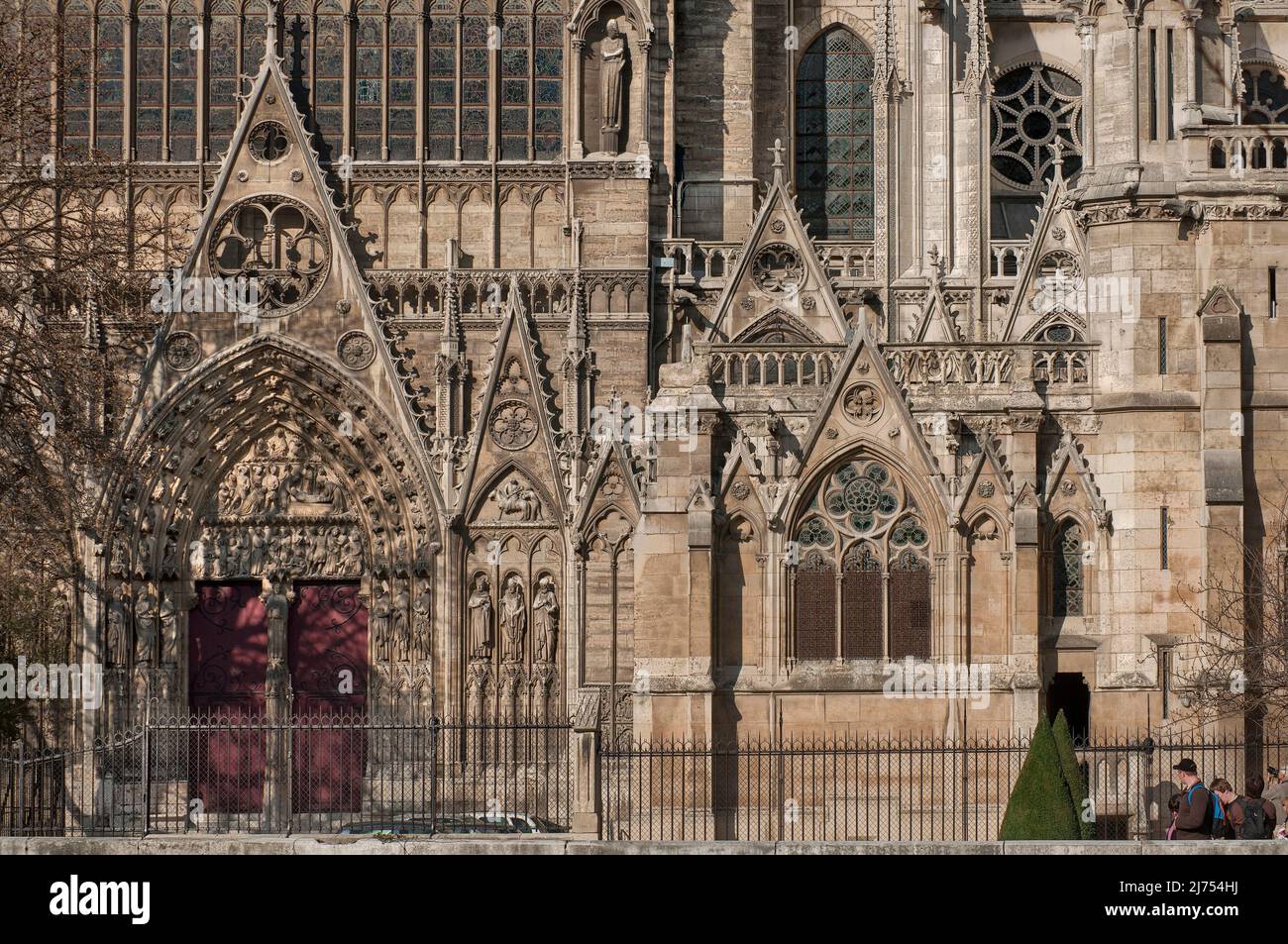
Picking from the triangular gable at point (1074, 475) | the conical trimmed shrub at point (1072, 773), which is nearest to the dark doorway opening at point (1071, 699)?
the triangular gable at point (1074, 475)

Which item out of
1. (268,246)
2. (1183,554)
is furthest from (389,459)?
(1183,554)

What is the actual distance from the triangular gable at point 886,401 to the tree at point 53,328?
842 centimetres

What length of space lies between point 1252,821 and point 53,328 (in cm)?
1710

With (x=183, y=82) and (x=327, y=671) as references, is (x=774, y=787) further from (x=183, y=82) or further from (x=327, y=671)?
(x=183, y=82)

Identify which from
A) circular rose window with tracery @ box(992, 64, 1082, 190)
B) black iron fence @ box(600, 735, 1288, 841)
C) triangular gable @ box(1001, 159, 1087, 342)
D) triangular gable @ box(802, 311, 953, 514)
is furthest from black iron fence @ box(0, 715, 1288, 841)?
circular rose window with tracery @ box(992, 64, 1082, 190)

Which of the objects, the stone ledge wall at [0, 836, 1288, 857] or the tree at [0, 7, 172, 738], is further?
the tree at [0, 7, 172, 738]

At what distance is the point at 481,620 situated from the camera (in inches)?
1553

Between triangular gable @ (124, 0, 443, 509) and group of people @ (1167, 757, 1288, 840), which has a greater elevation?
triangular gable @ (124, 0, 443, 509)

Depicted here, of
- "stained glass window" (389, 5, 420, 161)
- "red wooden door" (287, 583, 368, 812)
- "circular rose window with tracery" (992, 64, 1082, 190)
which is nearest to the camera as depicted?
"red wooden door" (287, 583, 368, 812)

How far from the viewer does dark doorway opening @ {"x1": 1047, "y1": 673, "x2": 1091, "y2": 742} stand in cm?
3466

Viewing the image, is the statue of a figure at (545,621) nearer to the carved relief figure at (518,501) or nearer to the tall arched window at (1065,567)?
the carved relief figure at (518,501)

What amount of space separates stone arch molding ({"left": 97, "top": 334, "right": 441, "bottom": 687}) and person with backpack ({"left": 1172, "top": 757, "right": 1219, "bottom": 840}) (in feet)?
51.7

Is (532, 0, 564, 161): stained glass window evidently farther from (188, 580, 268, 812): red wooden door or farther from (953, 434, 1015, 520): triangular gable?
(953, 434, 1015, 520): triangular gable

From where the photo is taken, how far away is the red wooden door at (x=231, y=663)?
1586 inches
